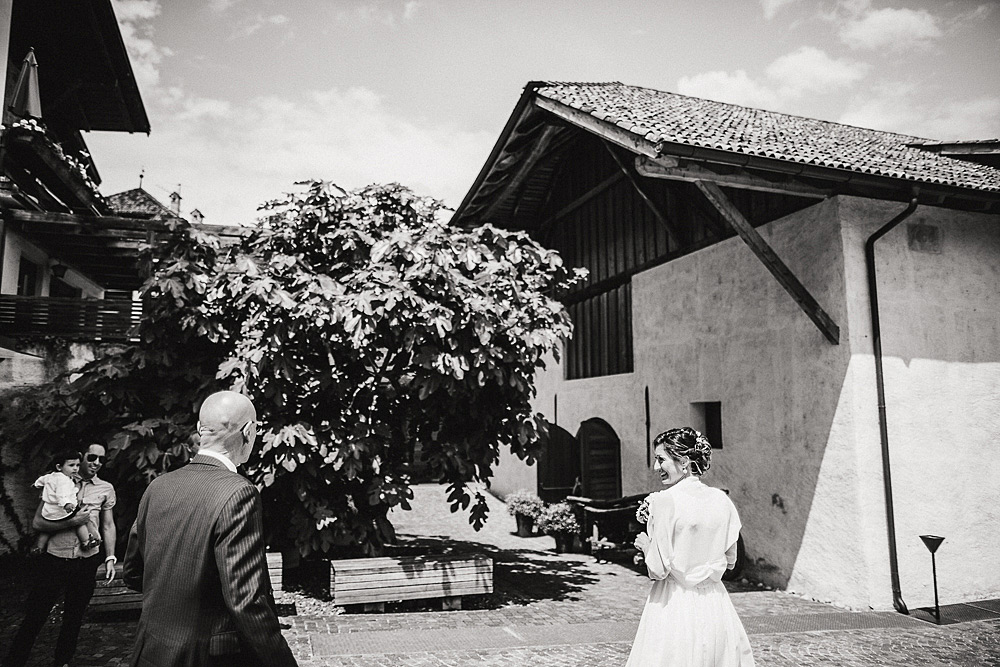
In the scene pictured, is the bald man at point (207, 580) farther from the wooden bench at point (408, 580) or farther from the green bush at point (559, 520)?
the green bush at point (559, 520)

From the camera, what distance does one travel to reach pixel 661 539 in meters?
3.53

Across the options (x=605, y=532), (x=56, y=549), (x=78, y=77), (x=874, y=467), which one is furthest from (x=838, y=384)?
(x=78, y=77)

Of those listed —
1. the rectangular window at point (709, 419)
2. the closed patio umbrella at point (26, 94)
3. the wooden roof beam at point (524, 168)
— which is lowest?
the rectangular window at point (709, 419)

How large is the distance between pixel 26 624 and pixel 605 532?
7.99 m

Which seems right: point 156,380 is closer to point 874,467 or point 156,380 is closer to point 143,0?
point 143,0

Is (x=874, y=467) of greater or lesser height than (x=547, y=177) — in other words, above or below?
below

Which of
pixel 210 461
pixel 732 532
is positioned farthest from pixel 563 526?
pixel 210 461

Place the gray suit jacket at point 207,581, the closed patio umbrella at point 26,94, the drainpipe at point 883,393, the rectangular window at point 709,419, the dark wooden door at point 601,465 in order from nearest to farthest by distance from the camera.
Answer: the gray suit jacket at point 207,581 < the drainpipe at point 883,393 < the rectangular window at point 709,419 < the closed patio umbrella at point 26,94 < the dark wooden door at point 601,465

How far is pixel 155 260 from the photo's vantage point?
8078 mm

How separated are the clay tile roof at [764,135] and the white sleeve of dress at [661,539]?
451 centimetres

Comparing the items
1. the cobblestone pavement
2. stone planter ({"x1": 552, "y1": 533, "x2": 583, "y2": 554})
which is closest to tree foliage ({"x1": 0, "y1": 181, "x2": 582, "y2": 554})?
the cobblestone pavement

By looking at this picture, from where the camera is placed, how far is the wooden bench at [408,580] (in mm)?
7238

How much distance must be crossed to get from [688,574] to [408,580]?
4519 millimetres

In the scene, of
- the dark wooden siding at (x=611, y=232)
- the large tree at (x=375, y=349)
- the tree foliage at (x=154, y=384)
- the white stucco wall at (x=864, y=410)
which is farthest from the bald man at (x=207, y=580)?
the dark wooden siding at (x=611, y=232)
